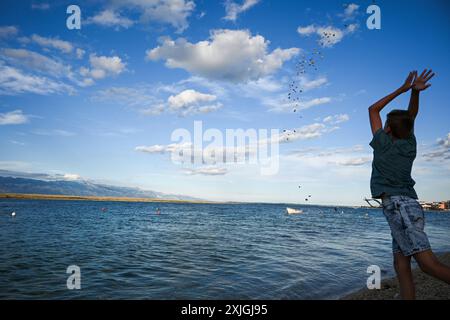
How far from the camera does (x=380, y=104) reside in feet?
15.3

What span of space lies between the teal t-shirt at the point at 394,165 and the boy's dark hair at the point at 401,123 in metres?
0.09

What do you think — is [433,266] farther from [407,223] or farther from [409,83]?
[409,83]

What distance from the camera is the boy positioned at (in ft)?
13.5

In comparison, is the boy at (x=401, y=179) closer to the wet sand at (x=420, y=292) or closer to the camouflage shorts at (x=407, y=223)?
the camouflage shorts at (x=407, y=223)

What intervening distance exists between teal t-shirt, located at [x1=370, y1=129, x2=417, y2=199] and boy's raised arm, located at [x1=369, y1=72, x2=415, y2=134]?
19cm

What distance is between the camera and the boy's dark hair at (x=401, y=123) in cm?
446

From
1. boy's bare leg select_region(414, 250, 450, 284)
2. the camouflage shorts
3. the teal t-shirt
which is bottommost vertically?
boy's bare leg select_region(414, 250, 450, 284)

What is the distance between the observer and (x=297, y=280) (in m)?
12.1

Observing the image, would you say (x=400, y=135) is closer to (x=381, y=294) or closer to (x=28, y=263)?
(x=381, y=294)

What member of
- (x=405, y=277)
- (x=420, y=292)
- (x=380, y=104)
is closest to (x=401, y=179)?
(x=380, y=104)

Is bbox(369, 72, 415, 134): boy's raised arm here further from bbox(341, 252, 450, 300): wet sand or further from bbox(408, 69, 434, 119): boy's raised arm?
bbox(341, 252, 450, 300): wet sand

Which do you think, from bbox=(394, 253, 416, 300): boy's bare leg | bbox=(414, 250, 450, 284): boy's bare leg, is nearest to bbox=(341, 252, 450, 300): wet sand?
bbox=(394, 253, 416, 300): boy's bare leg

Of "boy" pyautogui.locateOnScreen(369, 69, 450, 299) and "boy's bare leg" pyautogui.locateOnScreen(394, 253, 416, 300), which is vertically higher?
"boy" pyautogui.locateOnScreen(369, 69, 450, 299)

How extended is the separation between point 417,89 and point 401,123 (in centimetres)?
58
